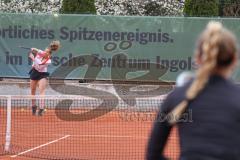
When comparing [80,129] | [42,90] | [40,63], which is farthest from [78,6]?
[80,129]

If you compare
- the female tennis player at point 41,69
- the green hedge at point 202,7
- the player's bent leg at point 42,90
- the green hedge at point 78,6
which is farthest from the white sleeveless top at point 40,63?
the green hedge at point 202,7

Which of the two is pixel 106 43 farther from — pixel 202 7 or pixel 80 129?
pixel 80 129

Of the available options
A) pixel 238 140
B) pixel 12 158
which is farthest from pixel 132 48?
pixel 238 140

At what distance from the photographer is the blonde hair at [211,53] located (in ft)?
8.54

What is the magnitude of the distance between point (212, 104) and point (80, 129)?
908cm

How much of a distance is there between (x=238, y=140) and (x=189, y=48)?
12.2m

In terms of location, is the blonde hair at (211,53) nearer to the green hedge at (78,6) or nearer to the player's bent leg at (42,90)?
the player's bent leg at (42,90)

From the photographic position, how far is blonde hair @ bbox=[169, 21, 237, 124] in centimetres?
260

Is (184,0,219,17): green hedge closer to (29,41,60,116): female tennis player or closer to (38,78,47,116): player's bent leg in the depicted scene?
(29,41,60,116): female tennis player

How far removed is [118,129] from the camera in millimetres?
A: 11883

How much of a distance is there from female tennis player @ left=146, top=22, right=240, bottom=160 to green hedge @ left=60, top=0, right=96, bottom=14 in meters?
14.3

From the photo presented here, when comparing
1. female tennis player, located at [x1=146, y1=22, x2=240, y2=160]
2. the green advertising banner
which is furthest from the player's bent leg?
female tennis player, located at [x1=146, y1=22, x2=240, y2=160]

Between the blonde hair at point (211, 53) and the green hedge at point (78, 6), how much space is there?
47.1 ft

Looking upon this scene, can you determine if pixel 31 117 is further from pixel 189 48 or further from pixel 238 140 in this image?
pixel 238 140
